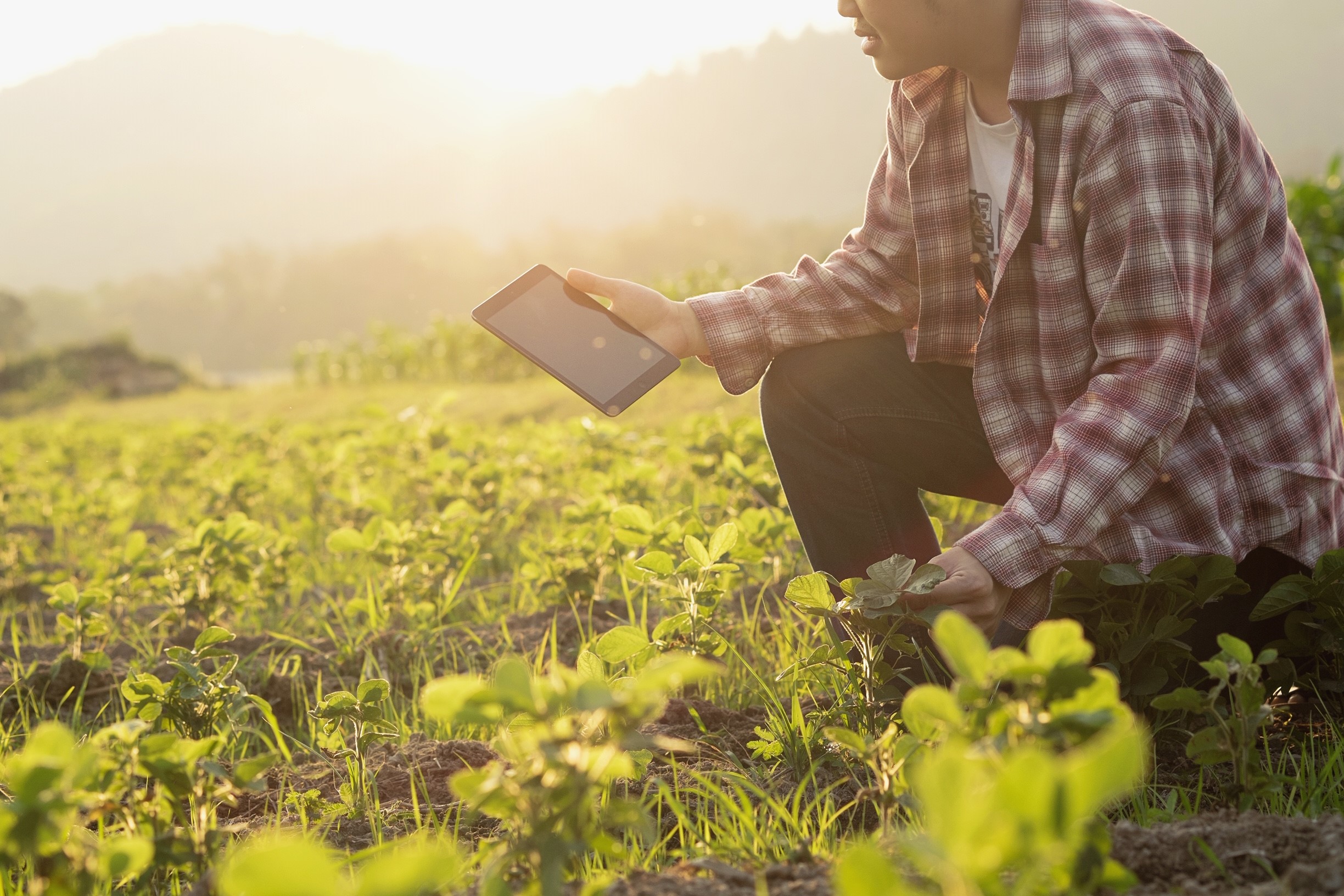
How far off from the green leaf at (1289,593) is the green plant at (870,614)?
0.55 m

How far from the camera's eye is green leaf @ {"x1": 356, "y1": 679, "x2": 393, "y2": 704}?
1335 mm

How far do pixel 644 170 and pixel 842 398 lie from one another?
92721 millimetres

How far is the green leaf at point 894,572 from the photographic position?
3.97 ft

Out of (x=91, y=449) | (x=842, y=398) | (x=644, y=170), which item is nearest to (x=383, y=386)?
(x=91, y=449)

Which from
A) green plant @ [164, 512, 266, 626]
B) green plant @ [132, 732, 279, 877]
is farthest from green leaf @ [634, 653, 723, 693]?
green plant @ [164, 512, 266, 626]

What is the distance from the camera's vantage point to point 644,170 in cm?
9075

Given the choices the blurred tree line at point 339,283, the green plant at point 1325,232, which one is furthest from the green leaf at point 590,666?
the blurred tree line at point 339,283

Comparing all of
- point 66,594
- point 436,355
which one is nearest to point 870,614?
point 66,594

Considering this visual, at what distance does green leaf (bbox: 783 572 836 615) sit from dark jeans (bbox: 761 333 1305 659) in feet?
1.81

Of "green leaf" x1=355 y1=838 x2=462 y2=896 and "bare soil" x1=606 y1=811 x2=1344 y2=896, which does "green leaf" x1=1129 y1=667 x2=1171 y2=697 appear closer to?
"bare soil" x1=606 y1=811 x2=1344 y2=896

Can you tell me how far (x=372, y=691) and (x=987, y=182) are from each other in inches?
57.8

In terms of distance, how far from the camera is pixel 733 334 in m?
1.96

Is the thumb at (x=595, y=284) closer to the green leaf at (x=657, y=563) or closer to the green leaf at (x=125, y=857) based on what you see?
the green leaf at (x=657, y=563)

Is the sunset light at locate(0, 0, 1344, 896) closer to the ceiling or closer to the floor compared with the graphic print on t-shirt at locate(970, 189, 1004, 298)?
closer to the floor
